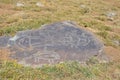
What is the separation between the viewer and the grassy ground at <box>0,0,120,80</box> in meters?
7.00

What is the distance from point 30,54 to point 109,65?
79.4 inches

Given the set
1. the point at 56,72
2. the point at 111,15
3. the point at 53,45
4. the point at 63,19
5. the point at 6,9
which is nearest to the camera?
the point at 56,72

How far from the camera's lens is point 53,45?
8508 mm

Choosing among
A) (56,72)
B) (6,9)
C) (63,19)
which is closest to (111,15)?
(63,19)

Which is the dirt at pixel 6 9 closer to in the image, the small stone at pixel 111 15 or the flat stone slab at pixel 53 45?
the small stone at pixel 111 15

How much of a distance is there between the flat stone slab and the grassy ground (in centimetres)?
48

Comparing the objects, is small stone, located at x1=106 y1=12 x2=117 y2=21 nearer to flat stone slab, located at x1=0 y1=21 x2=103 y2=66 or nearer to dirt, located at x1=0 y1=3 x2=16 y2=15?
dirt, located at x1=0 y1=3 x2=16 y2=15

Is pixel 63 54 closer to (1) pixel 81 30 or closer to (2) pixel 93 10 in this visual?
(1) pixel 81 30

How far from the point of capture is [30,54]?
26.2 feet

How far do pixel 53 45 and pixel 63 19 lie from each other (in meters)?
4.35

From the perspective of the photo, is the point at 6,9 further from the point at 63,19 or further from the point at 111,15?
the point at 111,15

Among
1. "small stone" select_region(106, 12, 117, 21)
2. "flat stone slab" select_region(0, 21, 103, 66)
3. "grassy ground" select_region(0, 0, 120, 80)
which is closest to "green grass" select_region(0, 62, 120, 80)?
"grassy ground" select_region(0, 0, 120, 80)

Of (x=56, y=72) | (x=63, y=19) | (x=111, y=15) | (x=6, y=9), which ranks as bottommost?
(x=111, y=15)

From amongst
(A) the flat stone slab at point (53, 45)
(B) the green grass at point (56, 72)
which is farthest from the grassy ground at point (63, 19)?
(A) the flat stone slab at point (53, 45)
